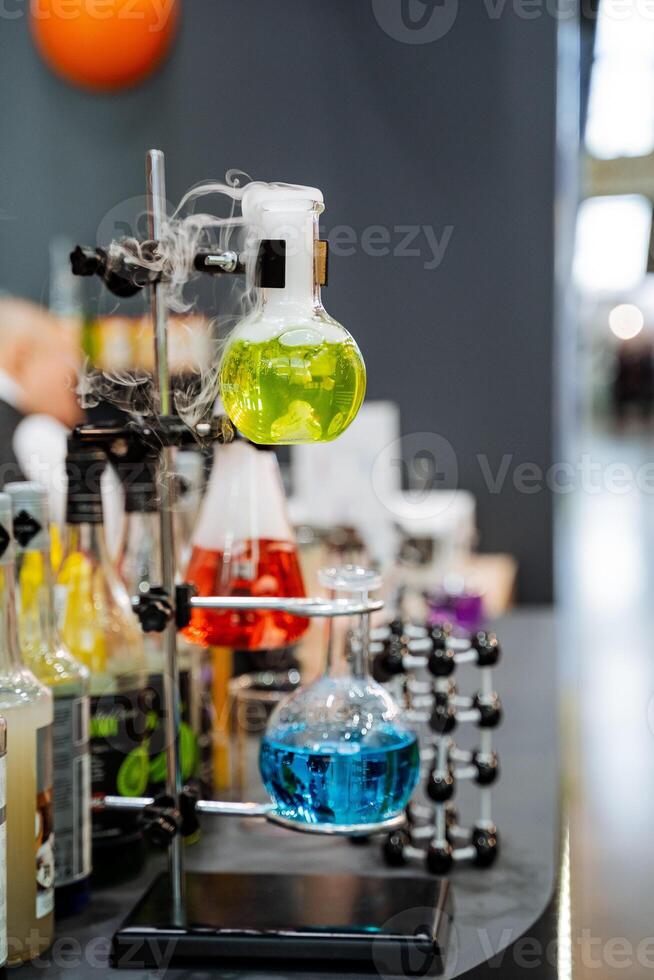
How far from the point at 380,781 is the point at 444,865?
25 centimetres

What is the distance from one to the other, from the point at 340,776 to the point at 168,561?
0.21 metres

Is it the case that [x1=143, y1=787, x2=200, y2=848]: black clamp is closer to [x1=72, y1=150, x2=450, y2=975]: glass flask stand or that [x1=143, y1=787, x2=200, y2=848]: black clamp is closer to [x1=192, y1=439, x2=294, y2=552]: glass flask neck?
[x1=72, y1=150, x2=450, y2=975]: glass flask stand

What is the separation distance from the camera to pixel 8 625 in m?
0.79

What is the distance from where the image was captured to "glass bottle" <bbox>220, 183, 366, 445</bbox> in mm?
684

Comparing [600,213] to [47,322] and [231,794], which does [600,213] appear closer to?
[47,322]

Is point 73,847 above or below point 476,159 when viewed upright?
below

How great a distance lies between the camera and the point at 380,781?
775 millimetres

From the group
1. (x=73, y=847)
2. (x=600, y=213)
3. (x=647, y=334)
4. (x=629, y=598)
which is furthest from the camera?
(x=647, y=334)

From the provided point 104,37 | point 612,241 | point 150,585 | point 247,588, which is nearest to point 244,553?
point 247,588

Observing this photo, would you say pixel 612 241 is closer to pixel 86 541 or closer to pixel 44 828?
pixel 86 541

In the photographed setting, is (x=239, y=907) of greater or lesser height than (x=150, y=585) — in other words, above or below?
below

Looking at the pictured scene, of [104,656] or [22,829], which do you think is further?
[104,656]

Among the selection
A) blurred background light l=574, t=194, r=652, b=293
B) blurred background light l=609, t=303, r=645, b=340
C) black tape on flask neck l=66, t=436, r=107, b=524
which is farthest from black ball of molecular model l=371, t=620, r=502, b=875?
blurred background light l=609, t=303, r=645, b=340

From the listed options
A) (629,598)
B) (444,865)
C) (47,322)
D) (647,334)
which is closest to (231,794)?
(444,865)
